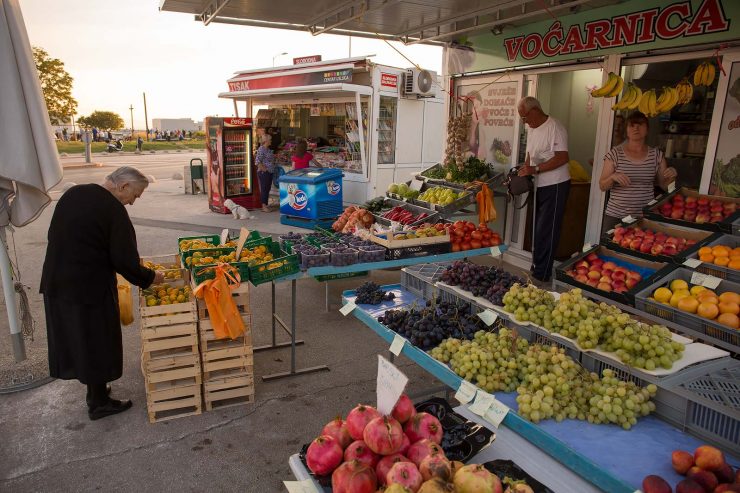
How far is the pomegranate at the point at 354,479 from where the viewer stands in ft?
5.75

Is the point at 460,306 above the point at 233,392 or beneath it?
above

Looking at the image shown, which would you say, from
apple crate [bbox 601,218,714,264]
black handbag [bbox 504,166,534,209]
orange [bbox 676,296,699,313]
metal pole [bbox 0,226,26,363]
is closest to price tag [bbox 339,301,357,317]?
orange [bbox 676,296,699,313]

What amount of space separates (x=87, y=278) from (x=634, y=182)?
544 cm

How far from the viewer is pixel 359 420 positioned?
6.63ft

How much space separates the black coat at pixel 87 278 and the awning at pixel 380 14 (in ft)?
12.9

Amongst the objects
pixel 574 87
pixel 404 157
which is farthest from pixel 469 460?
pixel 404 157

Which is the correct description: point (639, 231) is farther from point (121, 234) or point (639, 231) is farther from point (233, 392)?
point (121, 234)

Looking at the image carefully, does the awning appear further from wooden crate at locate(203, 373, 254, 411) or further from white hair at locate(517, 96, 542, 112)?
wooden crate at locate(203, 373, 254, 411)

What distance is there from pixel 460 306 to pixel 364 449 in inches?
70.4

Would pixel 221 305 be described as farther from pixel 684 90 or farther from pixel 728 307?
pixel 684 90

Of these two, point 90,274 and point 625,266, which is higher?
point 90,274

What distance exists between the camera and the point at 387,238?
538 cm

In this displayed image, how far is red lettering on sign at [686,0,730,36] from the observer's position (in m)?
5.27

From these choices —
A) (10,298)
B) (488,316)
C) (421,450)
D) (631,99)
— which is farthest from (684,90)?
(10,298)
